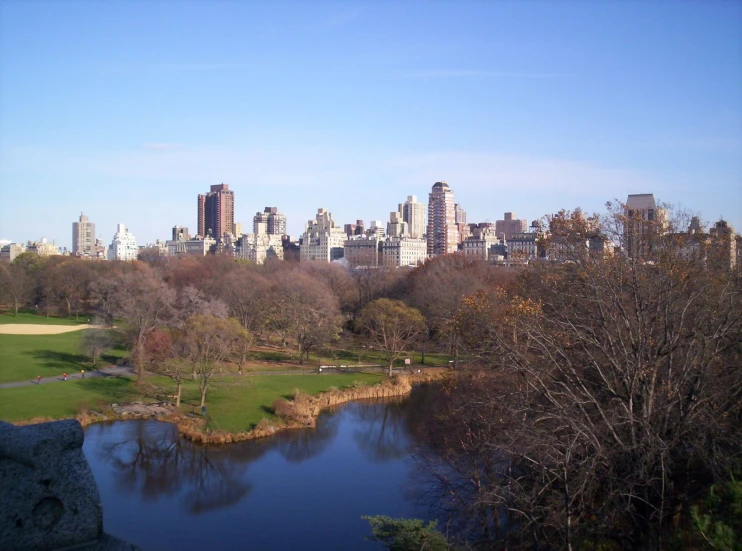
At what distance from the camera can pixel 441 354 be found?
31.5 metres

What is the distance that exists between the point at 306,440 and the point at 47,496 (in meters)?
16.1

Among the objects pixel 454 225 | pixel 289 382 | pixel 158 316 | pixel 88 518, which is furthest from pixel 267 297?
pixel 454 225

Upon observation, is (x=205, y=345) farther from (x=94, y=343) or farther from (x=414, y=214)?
(x=414, y=214)

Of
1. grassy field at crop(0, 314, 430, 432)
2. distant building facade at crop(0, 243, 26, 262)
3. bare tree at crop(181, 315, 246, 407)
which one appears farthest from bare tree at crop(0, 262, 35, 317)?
distant building facade at crop(0, 243, 26, 262)

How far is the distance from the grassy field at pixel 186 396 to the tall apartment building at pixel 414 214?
388 feet

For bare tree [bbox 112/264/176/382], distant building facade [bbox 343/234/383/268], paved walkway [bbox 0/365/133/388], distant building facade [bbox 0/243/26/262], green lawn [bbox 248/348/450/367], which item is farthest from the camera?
distant building facade [bbox 0/243/26/262]

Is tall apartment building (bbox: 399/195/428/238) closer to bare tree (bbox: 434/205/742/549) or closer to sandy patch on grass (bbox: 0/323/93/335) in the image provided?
sandy patch on grass (bbox: 0/323/93/335)

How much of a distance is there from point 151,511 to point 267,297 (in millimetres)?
18797

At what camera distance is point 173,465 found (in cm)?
1608

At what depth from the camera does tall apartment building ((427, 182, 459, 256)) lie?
104 m

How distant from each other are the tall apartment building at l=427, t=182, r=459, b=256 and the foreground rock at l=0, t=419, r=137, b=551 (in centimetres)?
10169

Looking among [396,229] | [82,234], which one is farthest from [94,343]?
[82,234]

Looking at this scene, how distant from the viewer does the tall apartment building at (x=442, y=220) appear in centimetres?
10450

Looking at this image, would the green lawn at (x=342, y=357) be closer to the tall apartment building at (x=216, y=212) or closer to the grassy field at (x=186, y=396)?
the grassy field at (x=186, y=396)
